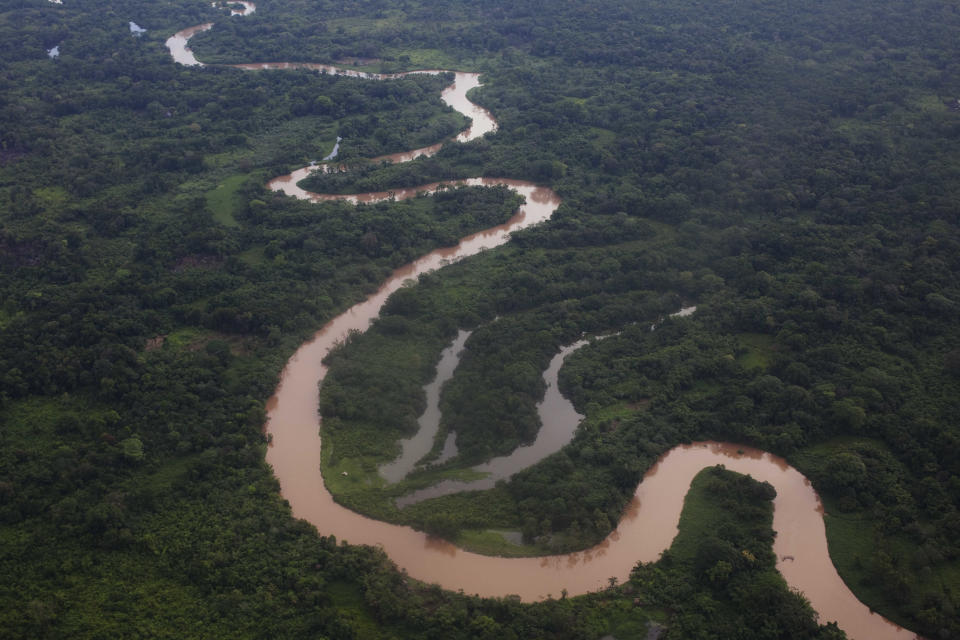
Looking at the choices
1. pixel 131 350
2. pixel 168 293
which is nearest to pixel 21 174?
pixel 168 293

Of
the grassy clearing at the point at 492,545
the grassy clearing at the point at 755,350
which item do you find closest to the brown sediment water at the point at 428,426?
the grassy clearing at the point at 492,545

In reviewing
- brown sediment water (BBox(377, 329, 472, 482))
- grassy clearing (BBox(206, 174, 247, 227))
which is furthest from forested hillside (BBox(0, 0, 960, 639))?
brown sediment water (BBox(377, 329, 472, 482))

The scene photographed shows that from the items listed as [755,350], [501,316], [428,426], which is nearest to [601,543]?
[428,426]

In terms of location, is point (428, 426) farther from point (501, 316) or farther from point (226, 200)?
point (226, 200)

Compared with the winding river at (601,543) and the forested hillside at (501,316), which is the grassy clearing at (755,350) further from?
the winding river at (601,543)

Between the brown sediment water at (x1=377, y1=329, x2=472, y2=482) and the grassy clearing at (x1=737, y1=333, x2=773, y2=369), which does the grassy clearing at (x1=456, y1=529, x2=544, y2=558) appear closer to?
the brown sediment water at (x1=377, y1=329, x2=472, y2=482)
